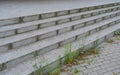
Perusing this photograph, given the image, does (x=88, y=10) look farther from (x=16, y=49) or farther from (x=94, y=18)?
(x=16, y=49)

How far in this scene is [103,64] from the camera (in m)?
3.92

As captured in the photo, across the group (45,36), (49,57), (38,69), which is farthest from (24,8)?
(38,69)

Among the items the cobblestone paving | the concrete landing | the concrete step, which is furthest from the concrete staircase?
the cobblestone paving

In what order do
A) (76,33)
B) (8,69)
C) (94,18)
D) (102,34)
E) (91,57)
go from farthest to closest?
(94,18), (102,34), (76,33), (91,57), (8,69)

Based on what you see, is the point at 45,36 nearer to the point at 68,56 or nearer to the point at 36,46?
the point at 36,46

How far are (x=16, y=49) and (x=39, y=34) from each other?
0.65 meters

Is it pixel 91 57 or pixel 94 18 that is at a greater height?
pixel 94 18

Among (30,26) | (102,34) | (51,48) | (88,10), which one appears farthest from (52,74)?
(88,10)

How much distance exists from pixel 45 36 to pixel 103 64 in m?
1.39

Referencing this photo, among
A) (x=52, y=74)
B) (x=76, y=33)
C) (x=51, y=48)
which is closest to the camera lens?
(x=52, y=74)

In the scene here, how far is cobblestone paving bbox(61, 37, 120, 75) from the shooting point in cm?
363

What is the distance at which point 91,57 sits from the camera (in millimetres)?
4199

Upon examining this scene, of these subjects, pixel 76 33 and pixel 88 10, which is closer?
pixel 76 33

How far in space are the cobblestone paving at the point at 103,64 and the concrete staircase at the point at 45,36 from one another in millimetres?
367
